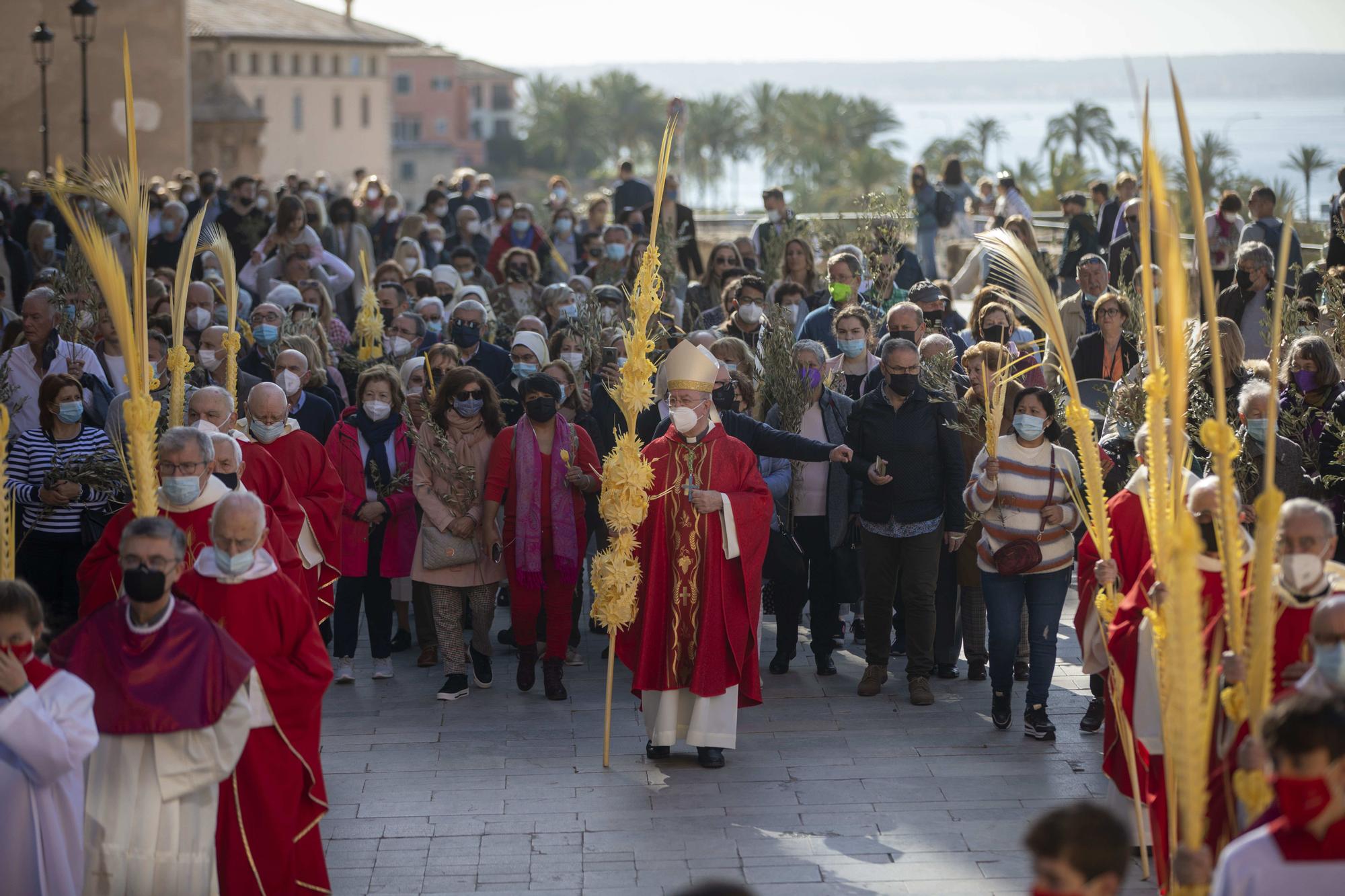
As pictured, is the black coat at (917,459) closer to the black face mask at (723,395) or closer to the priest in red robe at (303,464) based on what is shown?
the black face mask at (723,395)

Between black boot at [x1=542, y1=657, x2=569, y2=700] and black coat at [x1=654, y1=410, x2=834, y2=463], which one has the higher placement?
black coat at [x1=654, y1=410, x2=834, y2=463]

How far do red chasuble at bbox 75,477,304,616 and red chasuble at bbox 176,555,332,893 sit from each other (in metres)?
0.57

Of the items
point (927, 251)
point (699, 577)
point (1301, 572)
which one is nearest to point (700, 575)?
point (699, 577)

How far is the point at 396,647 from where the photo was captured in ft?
32.7

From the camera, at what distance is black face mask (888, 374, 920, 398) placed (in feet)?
28.2

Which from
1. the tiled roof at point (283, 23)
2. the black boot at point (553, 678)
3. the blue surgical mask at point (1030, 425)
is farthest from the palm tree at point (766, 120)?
the blue surgical mask at point (1030, 425)

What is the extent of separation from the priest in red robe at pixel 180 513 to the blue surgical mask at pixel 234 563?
678 mm

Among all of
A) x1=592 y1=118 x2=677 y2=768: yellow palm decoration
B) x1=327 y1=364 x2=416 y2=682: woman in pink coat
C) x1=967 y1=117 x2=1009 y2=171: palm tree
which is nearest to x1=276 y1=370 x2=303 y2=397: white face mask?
x1=327 y1=364 x2=416 y2=682: woman in pink coat

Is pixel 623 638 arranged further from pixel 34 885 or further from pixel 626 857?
pixel 34 885

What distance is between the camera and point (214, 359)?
10234 mm

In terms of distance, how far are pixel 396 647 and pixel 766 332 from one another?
116 inches

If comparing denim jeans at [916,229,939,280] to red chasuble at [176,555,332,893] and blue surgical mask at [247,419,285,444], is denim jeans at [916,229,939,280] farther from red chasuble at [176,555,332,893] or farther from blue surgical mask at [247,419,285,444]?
red chasuble at [176,555,332,893]

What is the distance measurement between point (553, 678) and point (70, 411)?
2832 mm

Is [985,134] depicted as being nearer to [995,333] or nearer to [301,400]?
[995,333]
